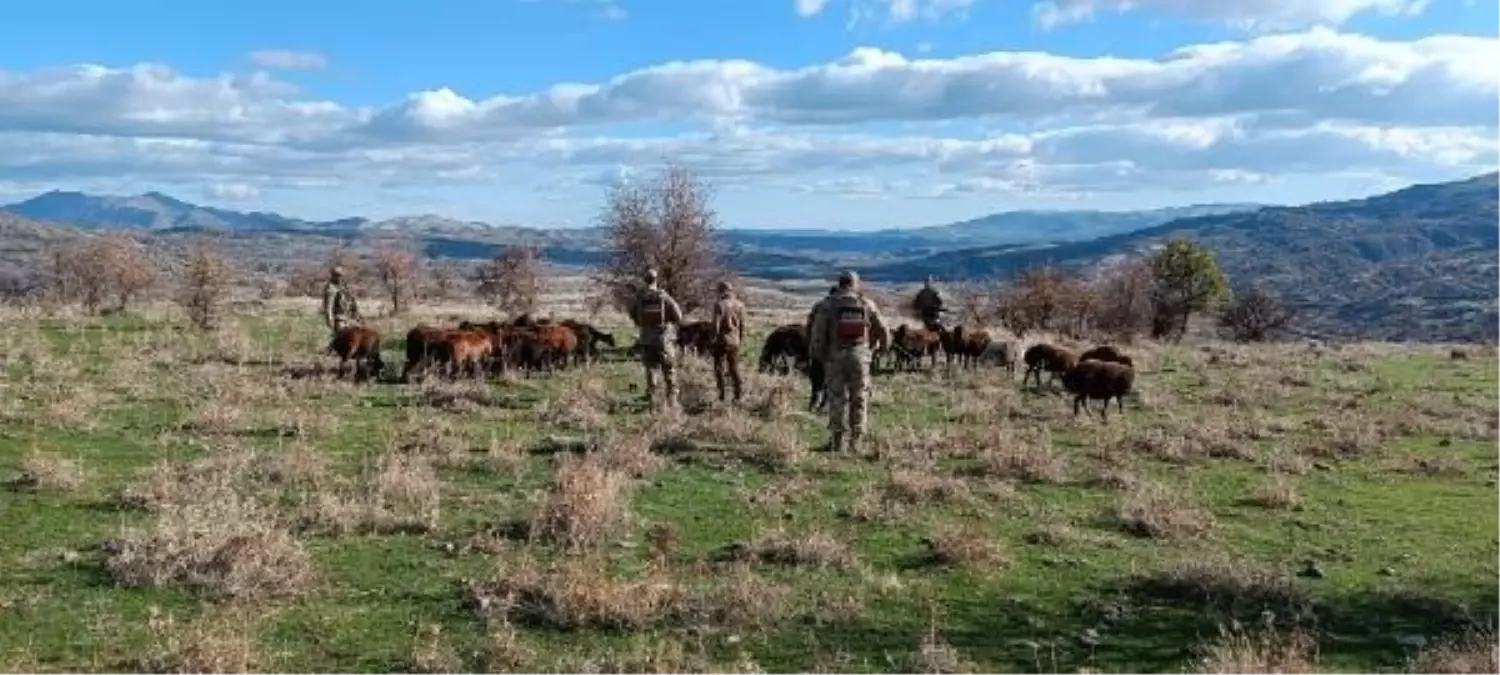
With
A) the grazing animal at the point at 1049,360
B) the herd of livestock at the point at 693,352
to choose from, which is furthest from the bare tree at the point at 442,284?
the grazing animal at the point at 1049,360

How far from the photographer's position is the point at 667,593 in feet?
29.8

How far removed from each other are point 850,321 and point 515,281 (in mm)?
40973

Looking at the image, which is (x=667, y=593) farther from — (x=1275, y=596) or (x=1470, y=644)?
(x=1470, y=644)

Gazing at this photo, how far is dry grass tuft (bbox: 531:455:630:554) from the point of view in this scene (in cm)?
1075

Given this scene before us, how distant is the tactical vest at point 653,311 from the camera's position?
19391 millimetres

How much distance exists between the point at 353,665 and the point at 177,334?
884 inches

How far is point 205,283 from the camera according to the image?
32281mm

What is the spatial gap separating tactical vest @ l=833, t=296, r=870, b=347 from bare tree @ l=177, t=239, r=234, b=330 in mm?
19769

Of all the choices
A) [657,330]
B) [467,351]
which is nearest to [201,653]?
[657,330]

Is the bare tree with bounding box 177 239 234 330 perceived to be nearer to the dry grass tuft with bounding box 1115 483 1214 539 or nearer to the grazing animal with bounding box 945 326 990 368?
the grazing animal with bounding box 945 326 990 368

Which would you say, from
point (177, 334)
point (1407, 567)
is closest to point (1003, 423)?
point (1407, 567)

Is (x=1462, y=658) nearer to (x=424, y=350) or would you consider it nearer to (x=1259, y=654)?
(x=1259, y=654)

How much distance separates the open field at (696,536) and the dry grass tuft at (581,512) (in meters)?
0.04

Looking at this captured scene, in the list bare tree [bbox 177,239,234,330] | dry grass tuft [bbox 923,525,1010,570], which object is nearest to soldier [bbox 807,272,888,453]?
dry grass tuft [bbox 923,525,1010,570]
